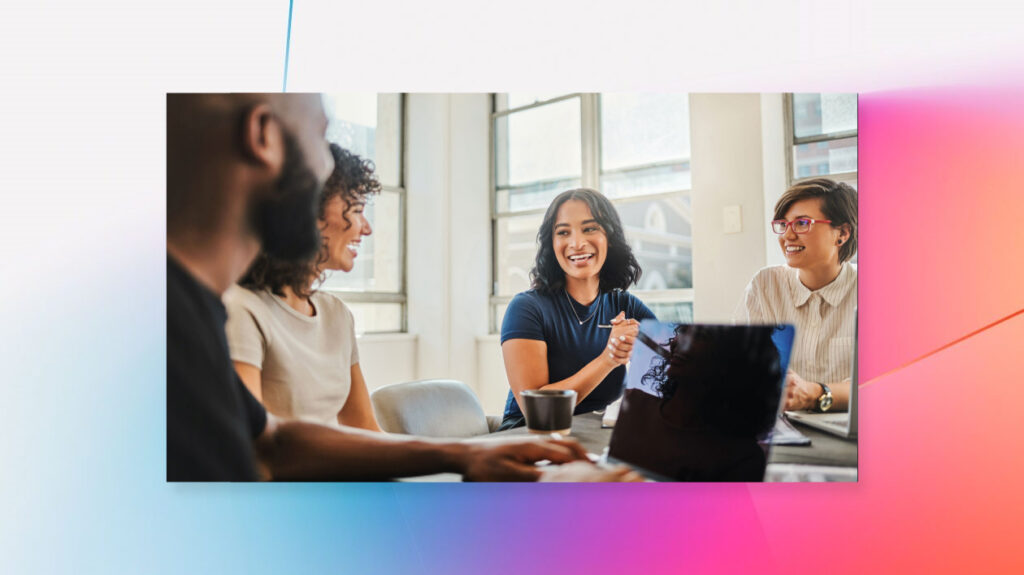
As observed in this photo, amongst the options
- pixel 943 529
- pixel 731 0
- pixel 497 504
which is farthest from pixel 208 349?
pixel 943 529

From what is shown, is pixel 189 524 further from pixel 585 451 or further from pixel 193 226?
pixel 585 451

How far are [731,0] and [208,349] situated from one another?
142 cm

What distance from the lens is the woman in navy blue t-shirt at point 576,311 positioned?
1.55 meters

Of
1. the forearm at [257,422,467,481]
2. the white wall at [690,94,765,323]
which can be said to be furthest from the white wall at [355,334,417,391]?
the white wall at [690,94,765,323]

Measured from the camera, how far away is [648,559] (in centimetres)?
157

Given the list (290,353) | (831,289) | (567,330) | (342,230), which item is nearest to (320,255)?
(342,230)

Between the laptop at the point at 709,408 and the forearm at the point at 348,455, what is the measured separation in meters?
0.38

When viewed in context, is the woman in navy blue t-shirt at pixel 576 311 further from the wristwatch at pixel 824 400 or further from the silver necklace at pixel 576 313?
the wristwatch at pixel 824 400

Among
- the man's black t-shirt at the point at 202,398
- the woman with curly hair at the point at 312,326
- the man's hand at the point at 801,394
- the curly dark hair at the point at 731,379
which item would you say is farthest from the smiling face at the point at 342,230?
the man's hand at the point at 801,394

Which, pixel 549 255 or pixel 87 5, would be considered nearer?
pixel 549 255

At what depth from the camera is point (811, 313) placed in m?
1.52

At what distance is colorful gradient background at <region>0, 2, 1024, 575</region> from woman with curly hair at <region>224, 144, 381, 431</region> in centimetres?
23

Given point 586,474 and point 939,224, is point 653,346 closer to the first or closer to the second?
point 586,474

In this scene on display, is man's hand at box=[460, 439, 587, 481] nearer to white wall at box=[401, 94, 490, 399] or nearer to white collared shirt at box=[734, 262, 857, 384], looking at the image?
white wall at box=[401, 94, 490, 399]
